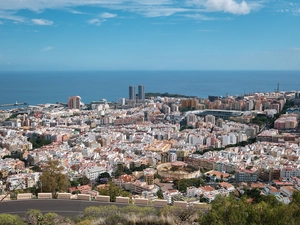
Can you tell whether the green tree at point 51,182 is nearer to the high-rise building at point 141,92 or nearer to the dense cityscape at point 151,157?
the dense cityscape at point 151,157

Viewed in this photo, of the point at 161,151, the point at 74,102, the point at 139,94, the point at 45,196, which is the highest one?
the point at 45,196

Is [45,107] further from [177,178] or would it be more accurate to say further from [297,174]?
[297,174]

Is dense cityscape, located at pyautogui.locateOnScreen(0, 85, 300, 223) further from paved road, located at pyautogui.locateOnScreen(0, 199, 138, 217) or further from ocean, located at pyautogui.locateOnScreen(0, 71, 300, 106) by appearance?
ocean, located at pyautogui.locateOnScreen(0, 71, 300, 106)

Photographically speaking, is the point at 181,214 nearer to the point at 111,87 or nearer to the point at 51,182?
the point at 51,182

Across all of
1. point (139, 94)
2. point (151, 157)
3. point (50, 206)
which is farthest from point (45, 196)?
point (139, 94)

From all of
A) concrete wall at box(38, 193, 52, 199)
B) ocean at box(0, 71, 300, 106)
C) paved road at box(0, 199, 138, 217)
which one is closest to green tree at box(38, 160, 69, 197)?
concrete wall at box(38, 193, 52, 199)

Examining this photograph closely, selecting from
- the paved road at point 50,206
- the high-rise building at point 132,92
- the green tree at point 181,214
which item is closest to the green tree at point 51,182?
the paved road at point 50,206

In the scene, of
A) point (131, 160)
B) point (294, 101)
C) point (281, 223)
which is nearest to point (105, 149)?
point (131, 160)
